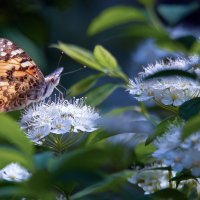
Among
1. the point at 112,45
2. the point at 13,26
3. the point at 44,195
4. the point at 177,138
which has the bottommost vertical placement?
the point at 44,195

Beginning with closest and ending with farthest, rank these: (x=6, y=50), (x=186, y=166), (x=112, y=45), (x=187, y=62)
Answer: (x=186, y=166)
(x=187, y=62)
(x=6, y=50)
(x=112, y=45)

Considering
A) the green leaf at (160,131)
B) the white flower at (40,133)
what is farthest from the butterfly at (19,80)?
the green leaf at (160,131)

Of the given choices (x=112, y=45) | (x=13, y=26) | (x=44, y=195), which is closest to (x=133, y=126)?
(x=44, y=195)

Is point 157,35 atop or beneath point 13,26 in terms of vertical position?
beneath

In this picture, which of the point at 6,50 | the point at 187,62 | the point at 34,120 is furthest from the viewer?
the point at 6,50

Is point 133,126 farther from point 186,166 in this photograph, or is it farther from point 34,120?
point 186,166

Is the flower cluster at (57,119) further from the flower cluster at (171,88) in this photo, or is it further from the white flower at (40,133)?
the flower cluster at (171,88)

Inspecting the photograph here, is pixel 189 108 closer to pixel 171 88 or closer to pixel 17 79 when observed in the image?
pixel 171 88
